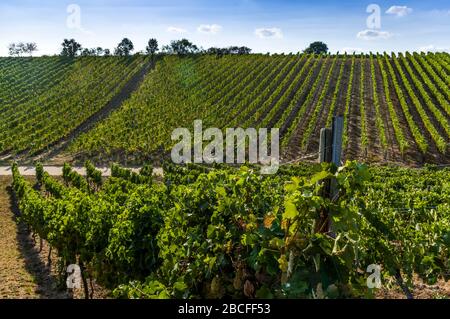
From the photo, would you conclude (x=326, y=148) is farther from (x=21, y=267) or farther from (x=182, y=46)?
(x=182, y=46)

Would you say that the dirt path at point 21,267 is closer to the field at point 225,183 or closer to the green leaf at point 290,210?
the field at point 225,183

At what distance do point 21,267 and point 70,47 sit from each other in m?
91.0

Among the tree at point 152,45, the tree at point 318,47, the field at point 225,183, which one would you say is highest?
the tree at point 318,47

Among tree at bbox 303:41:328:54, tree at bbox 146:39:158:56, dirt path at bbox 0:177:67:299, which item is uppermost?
tree at bbox 303:41:328:54

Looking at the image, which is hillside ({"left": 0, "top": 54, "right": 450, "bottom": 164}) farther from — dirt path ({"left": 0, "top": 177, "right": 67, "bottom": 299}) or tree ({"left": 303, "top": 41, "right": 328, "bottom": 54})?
tree ({"left": 303, "top": 41, "right": 328, "bottom": 54})

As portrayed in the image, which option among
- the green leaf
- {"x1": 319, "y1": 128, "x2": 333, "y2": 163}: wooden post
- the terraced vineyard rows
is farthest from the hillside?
the green leaf

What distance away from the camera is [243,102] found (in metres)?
51.5

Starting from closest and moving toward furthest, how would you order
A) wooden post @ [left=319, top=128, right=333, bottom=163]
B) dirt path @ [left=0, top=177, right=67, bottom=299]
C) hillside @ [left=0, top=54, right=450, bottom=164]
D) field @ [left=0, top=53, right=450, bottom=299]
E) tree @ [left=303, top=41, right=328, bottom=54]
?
field @ [left=0, top=53, right=450, bottom=299] < wooden post @ [left=319, top=128, right=333, bottom=163] < dirt path @ [left=0, top=177, right=67, bottom=299] < hillside @ [left=0, top=54, right=450, bottom=164] < tree @ [left=303, top=41, right=328, bottom=54]

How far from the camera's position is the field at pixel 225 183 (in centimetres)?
378

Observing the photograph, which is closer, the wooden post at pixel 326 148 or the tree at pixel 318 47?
the wooden post at pixel 326 148

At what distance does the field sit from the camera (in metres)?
3.78

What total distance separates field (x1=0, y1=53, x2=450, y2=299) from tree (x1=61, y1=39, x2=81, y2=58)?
13.9 m

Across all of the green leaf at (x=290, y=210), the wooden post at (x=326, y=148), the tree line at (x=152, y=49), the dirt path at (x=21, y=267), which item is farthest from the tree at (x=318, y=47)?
the green leaf at (x=290, y=210)

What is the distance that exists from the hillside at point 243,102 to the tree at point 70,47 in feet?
57.4
